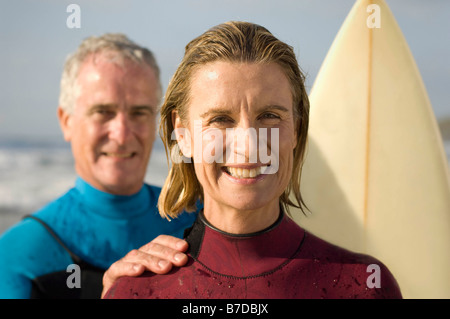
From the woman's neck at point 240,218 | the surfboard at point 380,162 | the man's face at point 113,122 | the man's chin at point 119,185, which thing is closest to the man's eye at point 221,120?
the woman's neck at point 240,218

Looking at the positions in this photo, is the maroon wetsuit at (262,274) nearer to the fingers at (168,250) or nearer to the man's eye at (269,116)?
the fingers at (168,250)

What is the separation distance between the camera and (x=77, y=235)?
88.7 inches

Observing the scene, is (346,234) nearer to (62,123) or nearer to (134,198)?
(134,198)

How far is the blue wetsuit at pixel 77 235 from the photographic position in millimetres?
2117

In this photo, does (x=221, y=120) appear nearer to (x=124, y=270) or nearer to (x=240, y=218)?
(x=240, y=218)

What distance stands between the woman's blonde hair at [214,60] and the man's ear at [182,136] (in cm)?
2

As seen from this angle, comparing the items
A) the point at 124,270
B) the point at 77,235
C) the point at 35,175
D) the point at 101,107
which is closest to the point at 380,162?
the point at 124,270

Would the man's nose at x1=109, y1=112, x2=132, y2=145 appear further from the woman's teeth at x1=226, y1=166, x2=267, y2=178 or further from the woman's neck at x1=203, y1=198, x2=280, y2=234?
the woman's teeth at x1=226, y1=166, x2=267, y2=178

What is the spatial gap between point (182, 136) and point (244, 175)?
0.78ft

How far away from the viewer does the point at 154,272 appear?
137cm

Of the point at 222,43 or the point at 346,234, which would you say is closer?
the point at 222,43

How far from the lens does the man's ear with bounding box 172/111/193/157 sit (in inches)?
52.9

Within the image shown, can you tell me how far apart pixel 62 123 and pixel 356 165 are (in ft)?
4.66

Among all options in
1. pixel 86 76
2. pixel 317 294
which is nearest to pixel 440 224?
pixel 317 294
